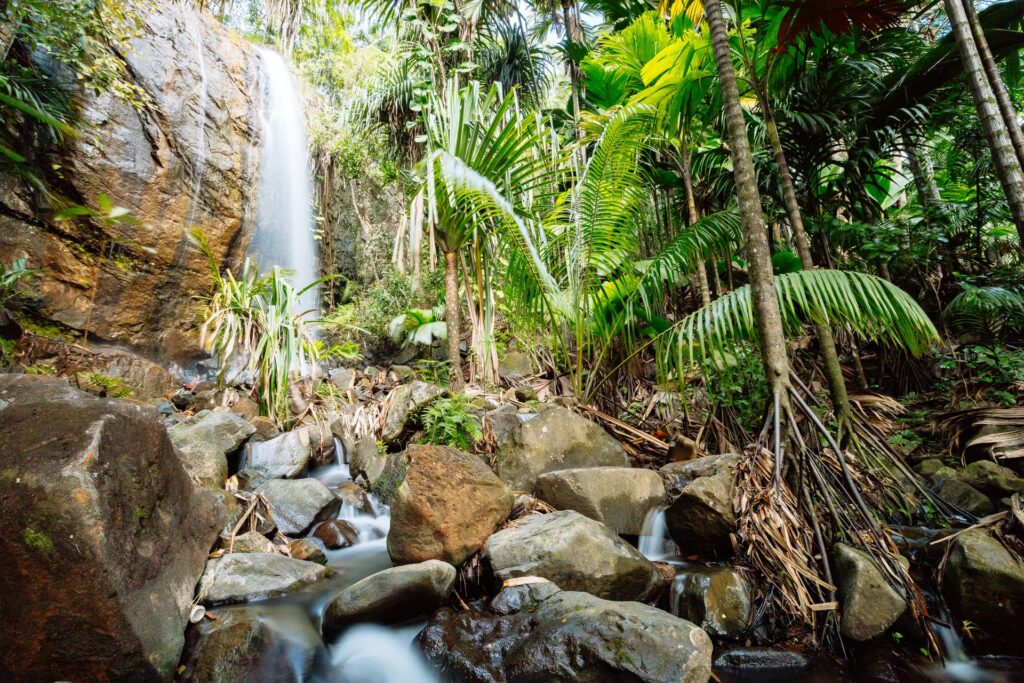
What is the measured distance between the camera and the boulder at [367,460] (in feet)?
14.5

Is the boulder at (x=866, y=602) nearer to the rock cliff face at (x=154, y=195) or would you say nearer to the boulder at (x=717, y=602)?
the boulder at (x=717, y=602)

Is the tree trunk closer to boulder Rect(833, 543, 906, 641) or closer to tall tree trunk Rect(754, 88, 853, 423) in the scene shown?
tall tree trunk Rect(754, 88, 853, 423)

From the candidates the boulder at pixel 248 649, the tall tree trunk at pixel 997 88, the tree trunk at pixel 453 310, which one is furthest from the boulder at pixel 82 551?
the tall tree trunk at pixel 997 88

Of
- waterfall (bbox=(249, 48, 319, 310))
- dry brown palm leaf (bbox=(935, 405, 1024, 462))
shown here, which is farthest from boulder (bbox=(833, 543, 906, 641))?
waterfall (bbox=(249, 48, 319, 310))

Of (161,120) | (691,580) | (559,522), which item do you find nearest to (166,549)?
(559,522)

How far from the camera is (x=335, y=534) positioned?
354 cm

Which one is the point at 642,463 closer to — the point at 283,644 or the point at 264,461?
the point at 283,644

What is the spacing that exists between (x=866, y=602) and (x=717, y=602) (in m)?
0.60

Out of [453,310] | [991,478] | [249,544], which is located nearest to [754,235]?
[991,478]

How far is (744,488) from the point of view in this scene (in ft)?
8.21

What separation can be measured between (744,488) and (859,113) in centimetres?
522

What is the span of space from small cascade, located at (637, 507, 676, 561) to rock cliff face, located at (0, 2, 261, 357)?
699 cm

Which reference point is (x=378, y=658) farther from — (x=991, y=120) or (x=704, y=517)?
(x=991, y=120)

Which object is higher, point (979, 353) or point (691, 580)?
point (979, 353)
